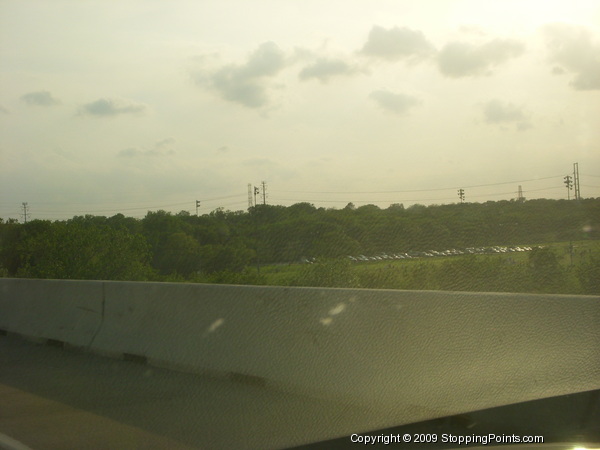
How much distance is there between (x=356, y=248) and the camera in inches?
667

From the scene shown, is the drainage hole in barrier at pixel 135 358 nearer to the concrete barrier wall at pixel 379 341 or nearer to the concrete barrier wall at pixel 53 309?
the concrete barrier wall at pixel 379 341

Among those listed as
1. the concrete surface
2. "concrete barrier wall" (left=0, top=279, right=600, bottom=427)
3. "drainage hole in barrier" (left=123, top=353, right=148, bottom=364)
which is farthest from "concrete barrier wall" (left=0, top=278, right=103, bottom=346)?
the concrete surface

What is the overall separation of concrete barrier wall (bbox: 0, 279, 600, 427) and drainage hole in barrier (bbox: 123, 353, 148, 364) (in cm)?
7

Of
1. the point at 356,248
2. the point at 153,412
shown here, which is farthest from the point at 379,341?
the point at 356,248

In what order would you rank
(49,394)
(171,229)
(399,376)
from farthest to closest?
1. (171,229)
2. (49,394)
3. (399,376)

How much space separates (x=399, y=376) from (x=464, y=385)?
68 cm

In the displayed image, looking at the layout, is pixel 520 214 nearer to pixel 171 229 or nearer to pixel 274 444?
pixel 274 444

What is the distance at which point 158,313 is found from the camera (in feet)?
30.4

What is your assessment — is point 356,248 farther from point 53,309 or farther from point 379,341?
point 379,341

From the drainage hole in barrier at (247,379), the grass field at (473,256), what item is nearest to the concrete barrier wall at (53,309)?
the drainage hole in barrier at (247,379)

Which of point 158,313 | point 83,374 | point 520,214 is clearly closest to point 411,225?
point 520,214

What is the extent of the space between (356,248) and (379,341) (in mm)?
10335

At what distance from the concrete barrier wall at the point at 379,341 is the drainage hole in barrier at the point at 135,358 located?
7 cm

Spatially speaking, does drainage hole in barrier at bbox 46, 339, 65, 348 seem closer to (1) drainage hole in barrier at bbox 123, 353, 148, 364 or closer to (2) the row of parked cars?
(1) drainage hole in barrier at bbox 123, 353, 148, 364
